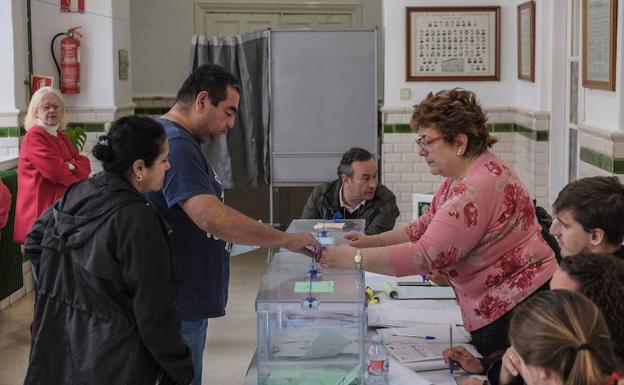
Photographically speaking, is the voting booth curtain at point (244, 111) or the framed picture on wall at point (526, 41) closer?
the framed picture on wall at point (526, 41)

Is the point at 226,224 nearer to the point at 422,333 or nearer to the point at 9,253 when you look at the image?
the point at 422,333

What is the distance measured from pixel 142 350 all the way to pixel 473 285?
0.99 metres

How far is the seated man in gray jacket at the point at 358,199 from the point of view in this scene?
16.6 ft

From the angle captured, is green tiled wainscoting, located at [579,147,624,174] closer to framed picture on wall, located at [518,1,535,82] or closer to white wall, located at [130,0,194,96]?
framed picture on wall, located at [518,1,535,82]

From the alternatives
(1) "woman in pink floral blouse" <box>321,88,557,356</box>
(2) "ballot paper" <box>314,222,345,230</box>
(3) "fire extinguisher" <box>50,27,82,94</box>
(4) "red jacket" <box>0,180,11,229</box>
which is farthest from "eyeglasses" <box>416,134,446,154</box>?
(3) "fire extinguisher" <box>50,27,82,94</box>

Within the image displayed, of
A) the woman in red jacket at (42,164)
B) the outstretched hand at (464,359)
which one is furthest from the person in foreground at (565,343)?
the woman in red jacket at (42,164)

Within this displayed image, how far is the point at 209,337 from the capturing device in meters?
5.80

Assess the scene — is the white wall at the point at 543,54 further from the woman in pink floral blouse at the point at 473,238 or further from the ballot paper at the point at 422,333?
the woman in pink floral blouse at the point at 473,238

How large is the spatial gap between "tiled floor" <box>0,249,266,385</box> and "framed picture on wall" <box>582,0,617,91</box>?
94.9 inches

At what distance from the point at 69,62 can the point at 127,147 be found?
5.04m

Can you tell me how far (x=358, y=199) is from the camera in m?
5.14

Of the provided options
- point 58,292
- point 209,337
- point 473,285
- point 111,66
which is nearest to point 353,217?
point 209,337

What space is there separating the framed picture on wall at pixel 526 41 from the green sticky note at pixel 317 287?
4363 mm

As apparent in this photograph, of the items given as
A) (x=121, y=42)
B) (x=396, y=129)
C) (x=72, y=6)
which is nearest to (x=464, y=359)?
(x=396, y=129)
